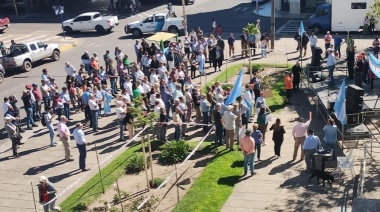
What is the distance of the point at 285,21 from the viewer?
1660 inches

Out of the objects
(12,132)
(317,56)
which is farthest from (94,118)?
(317,56)

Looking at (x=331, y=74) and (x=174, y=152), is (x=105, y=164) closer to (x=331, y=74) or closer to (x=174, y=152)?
(x=174, y=152)

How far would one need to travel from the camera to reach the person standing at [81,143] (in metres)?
17.5

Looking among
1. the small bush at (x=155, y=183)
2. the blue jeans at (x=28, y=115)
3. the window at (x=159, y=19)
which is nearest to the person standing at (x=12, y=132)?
the blue jeans at (x=28, y=115)

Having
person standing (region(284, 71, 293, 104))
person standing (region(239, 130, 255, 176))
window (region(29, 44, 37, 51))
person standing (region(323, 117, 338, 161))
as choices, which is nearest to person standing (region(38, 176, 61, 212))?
person standing (region(239, 130, 255, 176))

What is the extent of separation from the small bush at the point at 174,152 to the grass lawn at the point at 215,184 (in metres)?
1.10

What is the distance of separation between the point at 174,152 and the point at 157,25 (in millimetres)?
22102

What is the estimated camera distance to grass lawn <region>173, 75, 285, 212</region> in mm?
14984

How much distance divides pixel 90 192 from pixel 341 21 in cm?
2492

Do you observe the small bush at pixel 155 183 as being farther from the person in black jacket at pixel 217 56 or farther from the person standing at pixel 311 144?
the person in black jacket at pixel 217 56

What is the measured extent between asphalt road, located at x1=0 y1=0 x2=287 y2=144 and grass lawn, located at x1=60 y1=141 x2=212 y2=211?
26.5 ft

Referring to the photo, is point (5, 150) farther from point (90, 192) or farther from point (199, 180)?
point (199, 180)

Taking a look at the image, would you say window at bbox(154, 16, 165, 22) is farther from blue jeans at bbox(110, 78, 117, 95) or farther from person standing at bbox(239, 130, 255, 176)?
person standing at bbox(239, 130, 255, 176)

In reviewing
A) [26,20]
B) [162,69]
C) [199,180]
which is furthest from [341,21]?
[26,20]
